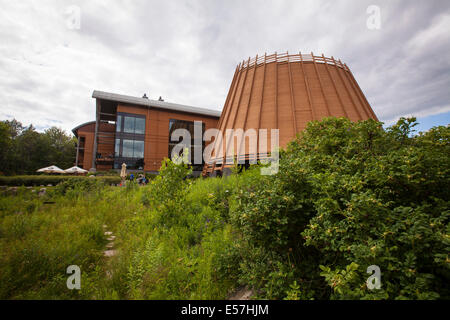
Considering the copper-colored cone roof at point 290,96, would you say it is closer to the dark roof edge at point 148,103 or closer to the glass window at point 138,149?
the dark roof edge at point 148,103

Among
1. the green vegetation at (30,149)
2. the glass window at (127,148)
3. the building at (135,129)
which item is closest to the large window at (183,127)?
the building at (135,129)

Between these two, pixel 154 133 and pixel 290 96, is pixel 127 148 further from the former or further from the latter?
pixel 290 96

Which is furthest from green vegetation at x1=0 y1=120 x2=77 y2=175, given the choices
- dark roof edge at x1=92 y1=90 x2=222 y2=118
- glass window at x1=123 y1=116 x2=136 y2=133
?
glass window at x1=123 y1=116 x2=136 y2=133

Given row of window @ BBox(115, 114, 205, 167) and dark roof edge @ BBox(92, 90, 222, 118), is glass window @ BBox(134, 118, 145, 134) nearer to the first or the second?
row of window @ BBox(115, 114, 205, 167)

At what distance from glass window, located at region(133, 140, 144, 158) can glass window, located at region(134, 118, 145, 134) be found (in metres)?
1.69

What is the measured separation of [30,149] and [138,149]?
25.7 m

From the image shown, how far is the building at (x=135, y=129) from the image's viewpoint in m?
30.2

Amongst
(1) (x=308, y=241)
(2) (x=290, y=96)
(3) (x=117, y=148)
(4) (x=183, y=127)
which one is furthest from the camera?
(4) (x=183, y=127)

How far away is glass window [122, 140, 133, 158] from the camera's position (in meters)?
30.4

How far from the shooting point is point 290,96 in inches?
551

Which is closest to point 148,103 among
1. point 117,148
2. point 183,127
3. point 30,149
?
point 183,127

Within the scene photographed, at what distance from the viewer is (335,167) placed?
9.25 ft
